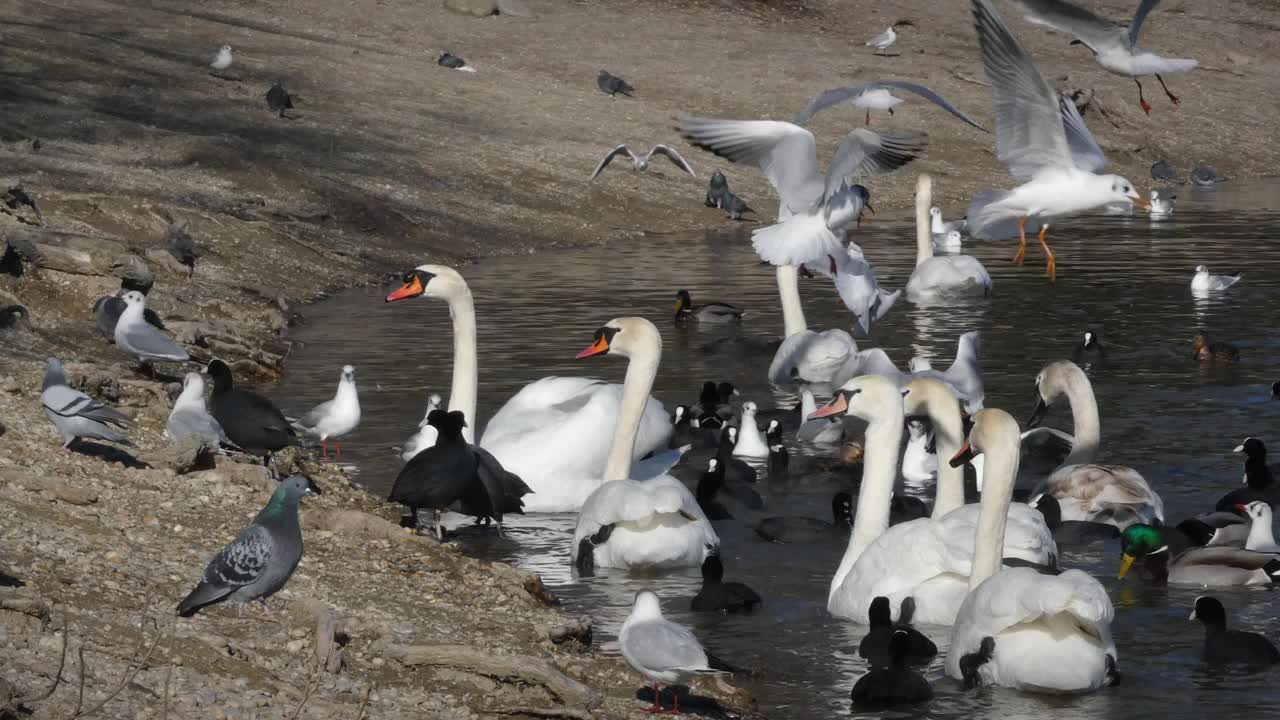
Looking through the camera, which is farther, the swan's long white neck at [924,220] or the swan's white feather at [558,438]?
the swan's long white neck at [924,220]

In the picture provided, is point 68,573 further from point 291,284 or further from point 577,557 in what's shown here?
point 291,284

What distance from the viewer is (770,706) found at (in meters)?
8.08

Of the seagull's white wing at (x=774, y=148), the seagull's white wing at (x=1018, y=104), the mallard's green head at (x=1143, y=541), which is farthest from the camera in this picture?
the seagull's white wing at (x=774, y=148)

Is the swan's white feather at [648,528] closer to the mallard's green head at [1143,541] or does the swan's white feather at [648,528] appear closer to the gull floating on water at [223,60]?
the mallard's green head at [1143,541]

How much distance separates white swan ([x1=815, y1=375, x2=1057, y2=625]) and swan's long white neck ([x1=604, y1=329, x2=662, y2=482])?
75.8 inches

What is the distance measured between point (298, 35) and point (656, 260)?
18.4 meters

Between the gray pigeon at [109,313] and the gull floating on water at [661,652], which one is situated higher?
the gull floating on water at [661,652]

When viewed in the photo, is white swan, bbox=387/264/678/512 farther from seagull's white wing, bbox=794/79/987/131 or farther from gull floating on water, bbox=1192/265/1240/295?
gull floating on water, bbox=1192/265/1240/295

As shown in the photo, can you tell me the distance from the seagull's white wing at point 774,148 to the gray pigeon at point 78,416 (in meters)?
6.53

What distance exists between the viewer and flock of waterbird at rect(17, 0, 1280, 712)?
26.5 feet

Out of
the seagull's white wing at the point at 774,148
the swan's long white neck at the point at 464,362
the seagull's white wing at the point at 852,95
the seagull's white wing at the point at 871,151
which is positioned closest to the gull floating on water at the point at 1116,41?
the seagull's white wing at the point at 852,95

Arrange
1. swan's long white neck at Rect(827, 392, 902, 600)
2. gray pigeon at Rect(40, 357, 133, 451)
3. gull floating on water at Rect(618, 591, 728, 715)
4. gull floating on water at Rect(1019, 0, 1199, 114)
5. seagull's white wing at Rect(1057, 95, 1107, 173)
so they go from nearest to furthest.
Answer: gull floating on water at Rect(618, 591, 728, 715), gray pigeon at Rect(40, 357, 133, 451), swan's long white neck at Rect(827, 392, 902, 600), gull floating on water at Rect(1019, 0, 1199, 114), seagull's white wing at Rect(1057, 95, 1107, 173)

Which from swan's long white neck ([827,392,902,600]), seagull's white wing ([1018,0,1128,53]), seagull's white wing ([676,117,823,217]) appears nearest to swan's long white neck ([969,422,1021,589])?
swan's long white neck ([827,392,902,600])

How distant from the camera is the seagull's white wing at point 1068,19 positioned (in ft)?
45.0
